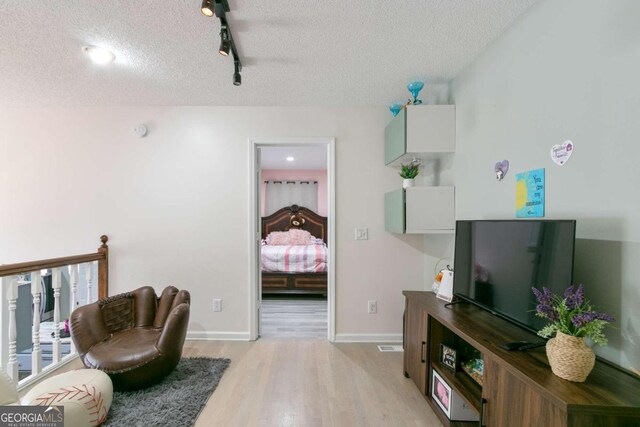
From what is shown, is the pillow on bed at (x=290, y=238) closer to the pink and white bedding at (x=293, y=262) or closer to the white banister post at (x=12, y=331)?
the pink and white bedding at (x=293, y=262)

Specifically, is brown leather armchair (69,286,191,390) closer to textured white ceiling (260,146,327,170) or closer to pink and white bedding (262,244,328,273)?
pink and white bedding (262,244,328,273)

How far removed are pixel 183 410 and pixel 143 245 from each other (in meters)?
1.78

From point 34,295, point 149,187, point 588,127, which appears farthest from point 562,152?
point 34,295

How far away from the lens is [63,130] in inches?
120

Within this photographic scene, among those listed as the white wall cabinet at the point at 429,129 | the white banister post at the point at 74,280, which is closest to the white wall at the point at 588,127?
the white wall cabinet at the point at 429,129

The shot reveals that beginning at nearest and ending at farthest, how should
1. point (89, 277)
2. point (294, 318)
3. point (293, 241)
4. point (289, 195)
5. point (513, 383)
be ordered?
1. point (513, 383)
2. point (89, 277)
3. point (294, 318)
4. point (293, 241)
5. point (289, 195)

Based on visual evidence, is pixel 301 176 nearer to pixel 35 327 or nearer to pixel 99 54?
pixel 99 54

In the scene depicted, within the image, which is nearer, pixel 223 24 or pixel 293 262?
pixel 223 24

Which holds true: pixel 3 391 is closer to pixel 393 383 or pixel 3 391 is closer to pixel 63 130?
pixel 393 383

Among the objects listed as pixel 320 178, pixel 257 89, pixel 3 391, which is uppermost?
pixel 257 89

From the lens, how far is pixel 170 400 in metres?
1.96

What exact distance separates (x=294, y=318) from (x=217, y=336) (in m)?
1.03

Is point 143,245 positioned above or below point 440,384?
above

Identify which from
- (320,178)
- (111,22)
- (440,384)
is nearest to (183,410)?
(440,384)
